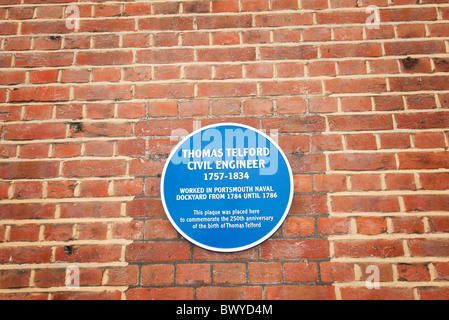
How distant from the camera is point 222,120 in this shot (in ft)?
4.70

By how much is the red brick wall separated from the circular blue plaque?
0.06 meters

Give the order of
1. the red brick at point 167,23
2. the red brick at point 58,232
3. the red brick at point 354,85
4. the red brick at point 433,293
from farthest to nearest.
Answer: the red brick at point 167,23 < the red brick at point 354,85 < the red brick at point 58,232 < the red brick at point 433,293

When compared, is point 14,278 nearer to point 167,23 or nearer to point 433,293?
point 167,23

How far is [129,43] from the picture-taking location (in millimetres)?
1545

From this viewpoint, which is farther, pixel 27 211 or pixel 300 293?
pixel 27 211

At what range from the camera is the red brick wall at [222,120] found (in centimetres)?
129

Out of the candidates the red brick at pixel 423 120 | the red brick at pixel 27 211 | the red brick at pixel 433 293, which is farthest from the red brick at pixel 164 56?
the red brick at pixel 433 293

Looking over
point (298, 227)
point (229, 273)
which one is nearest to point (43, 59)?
point (229, 273)

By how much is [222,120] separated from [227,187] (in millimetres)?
334

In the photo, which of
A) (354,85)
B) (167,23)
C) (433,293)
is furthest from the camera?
(167,23)

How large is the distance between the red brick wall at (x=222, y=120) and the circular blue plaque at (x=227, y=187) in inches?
2.5

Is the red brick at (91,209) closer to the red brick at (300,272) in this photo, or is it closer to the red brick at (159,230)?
the red brick at (159,230)
